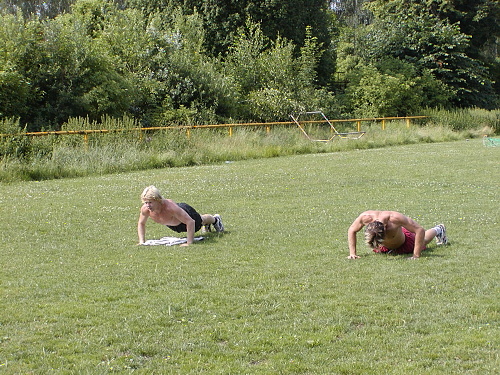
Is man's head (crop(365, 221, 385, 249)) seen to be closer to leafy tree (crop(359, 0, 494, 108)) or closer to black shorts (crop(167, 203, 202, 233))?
black shorts (crop(167, 203, 202, 233))

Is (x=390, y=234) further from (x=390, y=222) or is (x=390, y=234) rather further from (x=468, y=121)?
(x=468, y=121)

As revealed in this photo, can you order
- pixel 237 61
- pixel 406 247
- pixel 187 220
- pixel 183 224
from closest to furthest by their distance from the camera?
1. pixel 406 247
2. pixel 187 220
3. pixel 183 224
4. pixel 237 61

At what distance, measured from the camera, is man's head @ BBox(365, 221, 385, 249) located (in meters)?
8.34

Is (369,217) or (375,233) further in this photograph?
(369,217)

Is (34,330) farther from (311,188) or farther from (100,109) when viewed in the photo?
(100,109)

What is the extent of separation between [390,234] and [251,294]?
2.49 m

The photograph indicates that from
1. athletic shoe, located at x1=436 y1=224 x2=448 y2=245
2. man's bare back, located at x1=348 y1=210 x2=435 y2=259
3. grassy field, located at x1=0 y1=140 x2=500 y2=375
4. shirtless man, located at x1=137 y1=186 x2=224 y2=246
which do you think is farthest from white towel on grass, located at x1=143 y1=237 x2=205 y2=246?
athletic shoe, located at x1=436 y1=224 x2=448 y2=245

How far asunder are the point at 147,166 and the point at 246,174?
14.9ft

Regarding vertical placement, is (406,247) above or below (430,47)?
below

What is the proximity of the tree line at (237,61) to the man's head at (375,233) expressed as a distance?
56.8ft

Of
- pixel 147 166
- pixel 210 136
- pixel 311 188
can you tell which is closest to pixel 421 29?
pixel 210 136

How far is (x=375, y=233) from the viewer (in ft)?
27.4

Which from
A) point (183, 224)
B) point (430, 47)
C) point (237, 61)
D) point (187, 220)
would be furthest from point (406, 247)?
point (430, 47)

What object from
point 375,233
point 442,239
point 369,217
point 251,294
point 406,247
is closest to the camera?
point 251,294
